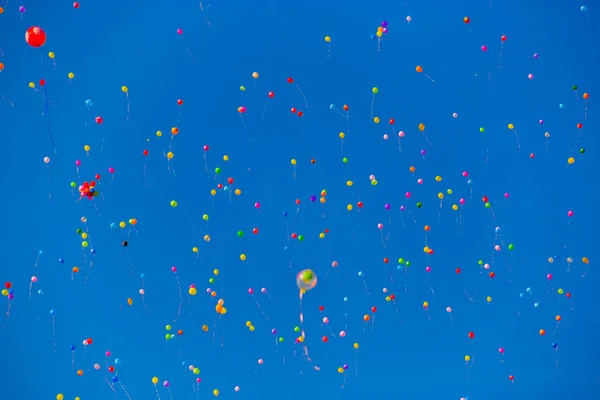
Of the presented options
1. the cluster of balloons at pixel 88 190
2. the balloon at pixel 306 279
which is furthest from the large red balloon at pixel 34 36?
the balloon at pixel 306 279

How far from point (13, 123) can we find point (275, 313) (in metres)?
1.72

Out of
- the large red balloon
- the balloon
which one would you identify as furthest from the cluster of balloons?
the balloon

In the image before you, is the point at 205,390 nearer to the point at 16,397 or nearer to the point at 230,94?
the point at 16,397

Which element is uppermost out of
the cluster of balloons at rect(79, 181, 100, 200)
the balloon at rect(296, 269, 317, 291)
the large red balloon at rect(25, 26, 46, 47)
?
the large red balloon at rect(25, 26, 46, 47)

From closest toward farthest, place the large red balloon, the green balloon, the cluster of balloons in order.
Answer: the large red balloon, the green balloon, the cluster of balloons

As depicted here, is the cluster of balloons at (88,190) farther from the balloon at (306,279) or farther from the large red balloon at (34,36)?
the balloon at (306,279)

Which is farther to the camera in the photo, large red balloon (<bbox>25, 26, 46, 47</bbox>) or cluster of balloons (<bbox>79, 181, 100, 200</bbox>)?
cluster of balloons (<bbox>79, 181, 100, 200</bbox>)

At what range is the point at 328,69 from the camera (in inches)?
137

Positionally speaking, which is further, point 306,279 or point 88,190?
point 88,190

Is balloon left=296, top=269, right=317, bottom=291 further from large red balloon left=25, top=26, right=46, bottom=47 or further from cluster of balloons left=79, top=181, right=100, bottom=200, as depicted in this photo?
large red balloon left=25, top=26, right=46, bottom=47

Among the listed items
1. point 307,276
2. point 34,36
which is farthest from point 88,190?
point 307,276

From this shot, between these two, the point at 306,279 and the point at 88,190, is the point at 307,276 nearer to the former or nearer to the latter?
the point at 306,279

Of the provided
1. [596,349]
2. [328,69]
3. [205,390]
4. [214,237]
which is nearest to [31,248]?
[214,237]

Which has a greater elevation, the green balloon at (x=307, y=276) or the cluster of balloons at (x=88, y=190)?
the cluster of balloons at (x=88, y=190)
